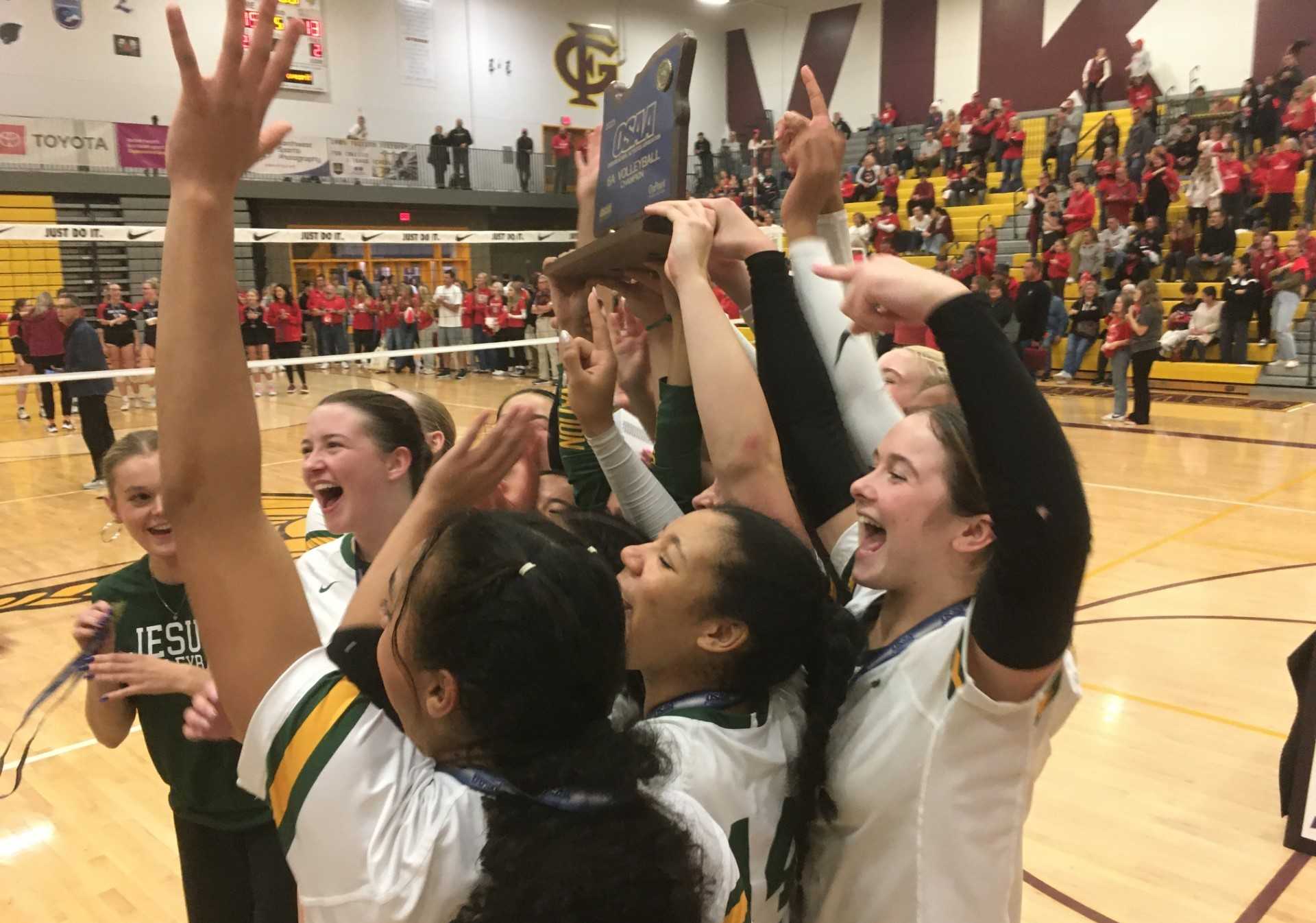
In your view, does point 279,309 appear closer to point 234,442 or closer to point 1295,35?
point 234,442

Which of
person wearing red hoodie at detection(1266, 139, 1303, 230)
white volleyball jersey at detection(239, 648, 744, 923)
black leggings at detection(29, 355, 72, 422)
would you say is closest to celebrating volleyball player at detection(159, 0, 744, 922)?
white volleyball jersey at detection(239, 648, 744, 923)

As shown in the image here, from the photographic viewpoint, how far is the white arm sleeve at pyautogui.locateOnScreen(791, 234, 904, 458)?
1922 mm

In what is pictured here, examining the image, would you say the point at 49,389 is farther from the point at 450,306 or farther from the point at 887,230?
the point at 887,230

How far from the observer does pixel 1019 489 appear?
1.10m

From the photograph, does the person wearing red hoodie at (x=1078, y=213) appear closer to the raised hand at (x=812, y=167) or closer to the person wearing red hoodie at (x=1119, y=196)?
the person wearing red hoodie at (x=1119, y=196)

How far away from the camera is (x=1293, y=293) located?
504 inches

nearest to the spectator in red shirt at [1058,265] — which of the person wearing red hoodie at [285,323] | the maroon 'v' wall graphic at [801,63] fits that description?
the maroon 'v' wall graphic at [801,63]

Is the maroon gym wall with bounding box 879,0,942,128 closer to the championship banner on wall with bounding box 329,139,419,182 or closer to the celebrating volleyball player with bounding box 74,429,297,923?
the championship banner on wall with bounding box 329,139,419,182

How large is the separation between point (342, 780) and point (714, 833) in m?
0.40

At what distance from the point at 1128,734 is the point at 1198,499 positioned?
4.46 meters

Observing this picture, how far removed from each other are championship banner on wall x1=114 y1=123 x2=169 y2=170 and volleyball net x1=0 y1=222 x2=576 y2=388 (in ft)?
4.36

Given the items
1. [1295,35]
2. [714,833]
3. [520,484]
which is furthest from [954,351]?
[1295,35]

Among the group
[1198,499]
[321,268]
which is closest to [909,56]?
[321,268]

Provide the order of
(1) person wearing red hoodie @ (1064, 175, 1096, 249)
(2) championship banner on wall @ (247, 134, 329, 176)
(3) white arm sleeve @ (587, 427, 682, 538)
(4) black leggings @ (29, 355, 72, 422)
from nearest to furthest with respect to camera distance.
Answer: (3) white arm sleeve @ (587, 427, 682, 538)
(4) black leggings @ (29, 355, 72, 422)
(1) person wearing red hoodie @ (1064, 175, 1096, 249)
(2) championship banner on wall @ (247, 134, 329, 176)
